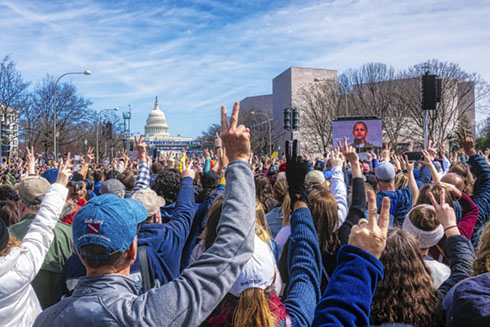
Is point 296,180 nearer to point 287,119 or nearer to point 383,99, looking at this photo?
point 287,119

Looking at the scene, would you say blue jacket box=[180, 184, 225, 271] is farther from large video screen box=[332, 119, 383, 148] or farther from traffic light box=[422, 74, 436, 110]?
large video screen box=[332, 119, 383, 148]

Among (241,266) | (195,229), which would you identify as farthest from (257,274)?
(195,229)

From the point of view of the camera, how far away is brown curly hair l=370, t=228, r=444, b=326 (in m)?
2.03

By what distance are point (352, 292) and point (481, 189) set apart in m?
3.76

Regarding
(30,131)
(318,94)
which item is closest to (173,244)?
(30,131)

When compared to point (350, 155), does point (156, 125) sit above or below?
above

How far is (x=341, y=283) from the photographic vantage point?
157cm

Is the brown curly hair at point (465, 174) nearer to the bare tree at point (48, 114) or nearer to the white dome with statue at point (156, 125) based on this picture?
the bare tree at point (48, 114)

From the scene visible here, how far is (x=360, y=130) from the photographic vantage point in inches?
959

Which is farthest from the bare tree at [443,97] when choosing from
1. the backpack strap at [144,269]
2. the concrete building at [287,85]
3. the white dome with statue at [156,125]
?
the white dome with statue at [156,125]

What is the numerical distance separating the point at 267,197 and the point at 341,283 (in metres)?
4.35

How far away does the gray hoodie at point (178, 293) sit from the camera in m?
1.54

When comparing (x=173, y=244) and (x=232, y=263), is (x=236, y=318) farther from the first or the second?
(x=173, y=244)

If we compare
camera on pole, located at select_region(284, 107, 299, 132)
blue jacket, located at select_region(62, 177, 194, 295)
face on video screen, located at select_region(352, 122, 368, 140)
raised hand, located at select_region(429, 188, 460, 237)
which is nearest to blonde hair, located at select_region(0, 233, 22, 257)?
blue jacket, located at select_region(62, 177, 194, 295)
